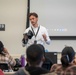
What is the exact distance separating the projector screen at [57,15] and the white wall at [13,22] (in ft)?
0.98

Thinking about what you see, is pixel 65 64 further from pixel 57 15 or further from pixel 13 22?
pixel 13 22

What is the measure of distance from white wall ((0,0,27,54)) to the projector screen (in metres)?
0.30

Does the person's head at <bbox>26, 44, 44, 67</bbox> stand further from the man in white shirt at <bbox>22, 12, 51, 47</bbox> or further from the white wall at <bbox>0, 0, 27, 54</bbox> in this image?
the white wall at <bbox>0, 0, 27, 54</bbox>

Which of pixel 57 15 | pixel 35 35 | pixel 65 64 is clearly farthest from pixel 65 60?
pixel 57 15

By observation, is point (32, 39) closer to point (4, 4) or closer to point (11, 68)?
point (11, 68)

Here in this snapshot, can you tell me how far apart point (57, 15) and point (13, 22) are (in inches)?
41.9

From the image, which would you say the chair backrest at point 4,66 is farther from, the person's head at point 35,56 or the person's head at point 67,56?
the person's head at point 35,56

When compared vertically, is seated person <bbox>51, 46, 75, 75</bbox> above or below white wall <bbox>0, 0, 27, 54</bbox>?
below

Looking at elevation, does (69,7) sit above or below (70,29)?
above

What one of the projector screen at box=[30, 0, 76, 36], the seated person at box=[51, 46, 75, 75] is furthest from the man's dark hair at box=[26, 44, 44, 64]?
the projector screen at box=[30, 0, 76, 36]

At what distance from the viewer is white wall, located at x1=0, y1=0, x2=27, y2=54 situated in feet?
19.3

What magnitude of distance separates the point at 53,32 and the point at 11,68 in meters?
2.31

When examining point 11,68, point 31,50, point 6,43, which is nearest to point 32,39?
point 11,68

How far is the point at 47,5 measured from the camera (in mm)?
5859
